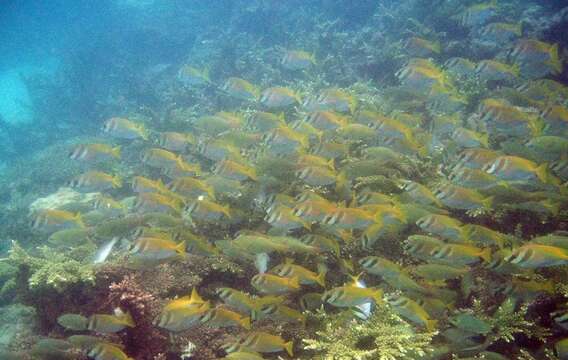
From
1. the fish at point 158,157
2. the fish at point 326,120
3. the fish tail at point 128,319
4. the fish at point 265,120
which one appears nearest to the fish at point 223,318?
the fish tail at point 128,319

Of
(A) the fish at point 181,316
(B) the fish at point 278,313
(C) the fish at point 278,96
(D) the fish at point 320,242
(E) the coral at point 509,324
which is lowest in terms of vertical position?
(E) the coral at point 509,324

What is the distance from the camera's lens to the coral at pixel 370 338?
3992 mm

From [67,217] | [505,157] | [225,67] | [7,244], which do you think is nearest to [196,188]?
[67,217]

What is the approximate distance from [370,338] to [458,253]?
1270mm

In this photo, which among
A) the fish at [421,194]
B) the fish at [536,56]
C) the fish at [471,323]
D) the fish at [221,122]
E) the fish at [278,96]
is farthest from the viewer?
the fish at [221,122]

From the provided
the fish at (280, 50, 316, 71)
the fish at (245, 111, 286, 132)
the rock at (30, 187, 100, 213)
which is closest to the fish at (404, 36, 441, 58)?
the fish at (280, 50, 316, 71)

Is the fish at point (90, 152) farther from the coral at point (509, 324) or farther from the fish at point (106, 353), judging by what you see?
the coral at point (509, 324)

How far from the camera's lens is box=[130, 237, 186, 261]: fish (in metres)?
4.50

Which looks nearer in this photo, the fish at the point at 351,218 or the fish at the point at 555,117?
the fish at the point at 351,218

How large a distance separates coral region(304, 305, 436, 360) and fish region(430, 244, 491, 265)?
2.53 feet

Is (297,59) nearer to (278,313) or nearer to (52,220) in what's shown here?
(52,220)

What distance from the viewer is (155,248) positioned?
453cm

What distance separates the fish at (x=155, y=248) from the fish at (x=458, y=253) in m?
2.72

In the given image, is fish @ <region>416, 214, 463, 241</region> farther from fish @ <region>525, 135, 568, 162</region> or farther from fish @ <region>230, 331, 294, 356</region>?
fish @ <region>525, 135, 568, 162</region>
